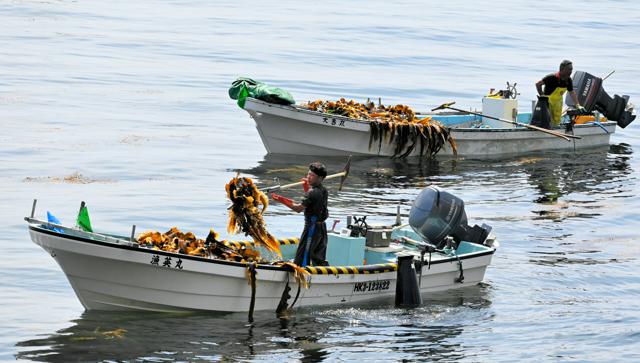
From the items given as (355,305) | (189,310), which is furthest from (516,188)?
(189,310)

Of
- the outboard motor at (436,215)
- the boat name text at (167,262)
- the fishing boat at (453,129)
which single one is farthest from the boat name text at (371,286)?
the fishing boat at (453,129)

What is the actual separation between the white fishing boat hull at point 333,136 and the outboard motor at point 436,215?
9798mm

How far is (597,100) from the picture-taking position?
33781 mm

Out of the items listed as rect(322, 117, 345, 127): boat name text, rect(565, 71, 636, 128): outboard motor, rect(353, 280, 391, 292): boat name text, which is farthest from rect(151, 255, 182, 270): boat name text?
rect(565, 71, 636, 128): outboard motor

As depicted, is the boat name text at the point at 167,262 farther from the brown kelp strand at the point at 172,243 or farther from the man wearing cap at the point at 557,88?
the man wearing cap at the point at 557,88

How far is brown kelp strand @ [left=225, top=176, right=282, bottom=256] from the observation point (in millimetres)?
17234

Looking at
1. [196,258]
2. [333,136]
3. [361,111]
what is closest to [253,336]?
[196,258]

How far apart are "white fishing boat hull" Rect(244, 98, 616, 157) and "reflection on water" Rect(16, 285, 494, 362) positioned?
38.2 feet

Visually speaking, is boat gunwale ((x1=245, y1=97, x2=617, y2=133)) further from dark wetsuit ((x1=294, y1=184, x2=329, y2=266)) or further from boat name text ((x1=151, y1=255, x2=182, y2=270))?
boat name text ((x1=151, y1=255, x2=182, y2=270))

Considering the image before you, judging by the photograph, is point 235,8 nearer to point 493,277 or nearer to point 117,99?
point 117,99

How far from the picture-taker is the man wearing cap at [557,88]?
3112cm

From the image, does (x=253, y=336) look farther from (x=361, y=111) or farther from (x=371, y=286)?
(x=361, y=111)

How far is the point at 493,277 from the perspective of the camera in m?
20.9

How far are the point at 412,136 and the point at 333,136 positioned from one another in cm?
201
